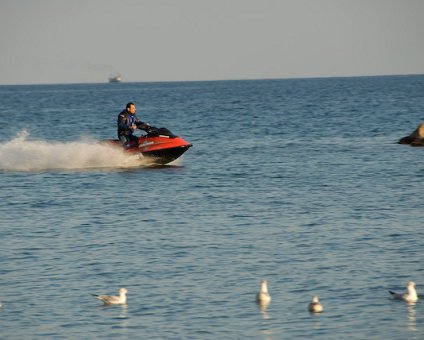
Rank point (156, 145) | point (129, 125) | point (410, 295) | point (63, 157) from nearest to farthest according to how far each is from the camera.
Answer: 1. point (410, 295)
2. point (129, 125)
3. point (156, 145)
4. point (63, 157)

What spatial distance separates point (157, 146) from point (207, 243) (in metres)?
12.1

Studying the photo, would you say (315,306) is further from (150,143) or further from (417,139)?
(417,139)

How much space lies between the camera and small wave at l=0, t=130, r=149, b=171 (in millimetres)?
32344

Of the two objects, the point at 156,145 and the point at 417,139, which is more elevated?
the point at 156,145

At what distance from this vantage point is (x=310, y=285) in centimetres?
1619

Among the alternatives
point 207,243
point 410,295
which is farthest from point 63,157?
point 410,295

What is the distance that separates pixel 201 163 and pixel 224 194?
28.9ft

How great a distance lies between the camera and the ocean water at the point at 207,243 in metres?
14.5

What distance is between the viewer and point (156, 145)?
103 feet

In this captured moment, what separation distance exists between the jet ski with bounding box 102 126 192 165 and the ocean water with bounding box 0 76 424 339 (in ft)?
1.93

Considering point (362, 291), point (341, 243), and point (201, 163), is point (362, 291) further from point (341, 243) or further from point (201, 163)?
point (201, 163)

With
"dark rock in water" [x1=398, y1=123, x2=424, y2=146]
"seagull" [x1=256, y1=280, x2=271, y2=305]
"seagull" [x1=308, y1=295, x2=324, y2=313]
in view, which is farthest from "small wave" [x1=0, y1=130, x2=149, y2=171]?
"seagull" [x1=308, y1=295, x2=324, y2=313]

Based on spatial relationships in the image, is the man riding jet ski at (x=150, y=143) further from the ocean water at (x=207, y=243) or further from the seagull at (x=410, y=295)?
the seagull at (x=410, y=295)

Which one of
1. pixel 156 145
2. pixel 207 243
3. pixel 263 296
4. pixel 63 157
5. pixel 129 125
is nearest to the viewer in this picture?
pixel 263 296
